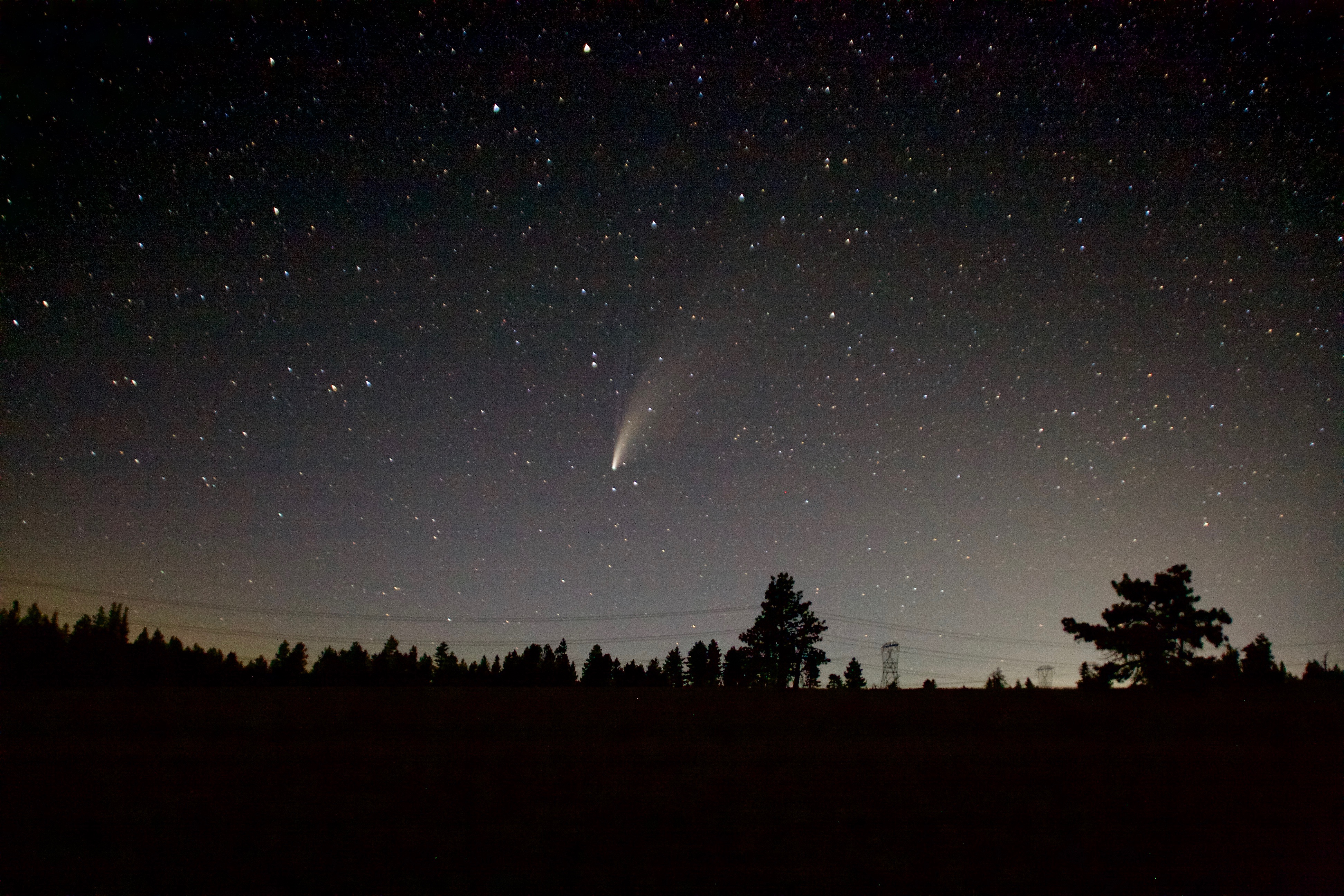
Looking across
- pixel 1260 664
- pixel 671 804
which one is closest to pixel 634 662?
pixel 1260 664

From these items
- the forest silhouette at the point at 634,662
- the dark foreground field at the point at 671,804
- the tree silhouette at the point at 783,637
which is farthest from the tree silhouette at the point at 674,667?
the dark foreground field at the point at 671,804

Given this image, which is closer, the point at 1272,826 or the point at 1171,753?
the point at 1272,826

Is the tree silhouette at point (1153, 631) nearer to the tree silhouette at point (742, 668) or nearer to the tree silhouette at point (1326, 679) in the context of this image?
the tree silhouette at point (1326, 679)

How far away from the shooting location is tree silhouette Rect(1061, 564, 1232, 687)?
109ft

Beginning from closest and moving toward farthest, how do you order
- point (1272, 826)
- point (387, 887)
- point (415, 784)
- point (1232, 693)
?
point (387, 887)
point (1272, 826)
point (415, 784)
point (1232, 693)

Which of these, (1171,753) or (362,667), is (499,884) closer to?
(1171,753)

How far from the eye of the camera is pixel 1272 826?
7.41 meters

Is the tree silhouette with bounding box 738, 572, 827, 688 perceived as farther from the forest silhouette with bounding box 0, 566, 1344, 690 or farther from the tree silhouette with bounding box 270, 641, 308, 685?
the tree silhouette with bounding box 270, 641, 308, 685

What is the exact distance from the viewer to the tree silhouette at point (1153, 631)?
33156 millimetres

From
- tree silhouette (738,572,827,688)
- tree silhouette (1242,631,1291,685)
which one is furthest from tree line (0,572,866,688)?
tree silhouette (1242,631,1291,685)

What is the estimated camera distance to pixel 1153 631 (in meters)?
33.5

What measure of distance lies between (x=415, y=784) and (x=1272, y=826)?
9.77 meters

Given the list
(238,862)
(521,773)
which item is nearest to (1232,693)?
(521,773)

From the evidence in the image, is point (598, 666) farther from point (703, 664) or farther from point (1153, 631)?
point (1153, 631)
